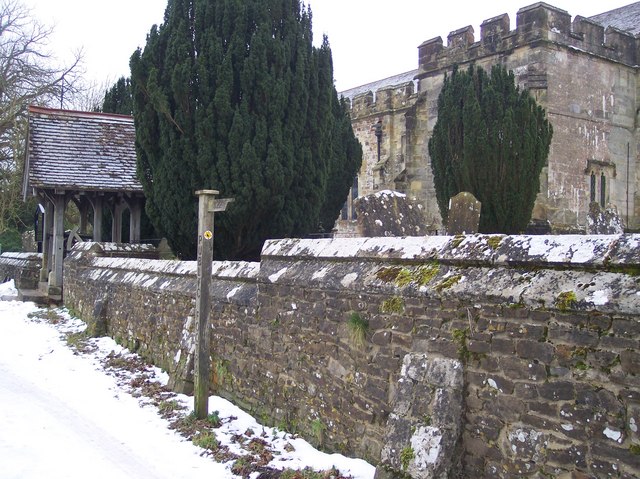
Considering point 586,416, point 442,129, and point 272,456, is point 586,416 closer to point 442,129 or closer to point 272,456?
point 272,456

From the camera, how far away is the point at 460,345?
3533 millimetres

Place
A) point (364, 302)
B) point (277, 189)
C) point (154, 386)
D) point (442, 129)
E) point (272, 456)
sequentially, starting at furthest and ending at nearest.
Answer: point (442, 129) < point (277, 189) < point (154, 386) < point (272, 456) < point (364, 302)

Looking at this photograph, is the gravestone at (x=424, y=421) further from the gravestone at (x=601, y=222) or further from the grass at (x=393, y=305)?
the gravestone at (x=601, y=222)

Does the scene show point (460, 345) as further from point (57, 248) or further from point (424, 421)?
point (57, 248)

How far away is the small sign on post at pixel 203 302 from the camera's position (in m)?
5.86

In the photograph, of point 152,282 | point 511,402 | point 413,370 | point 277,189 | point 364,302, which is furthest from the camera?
point 277,189

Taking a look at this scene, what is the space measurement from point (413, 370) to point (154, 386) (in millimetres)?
4276

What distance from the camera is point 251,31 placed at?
11203 mm

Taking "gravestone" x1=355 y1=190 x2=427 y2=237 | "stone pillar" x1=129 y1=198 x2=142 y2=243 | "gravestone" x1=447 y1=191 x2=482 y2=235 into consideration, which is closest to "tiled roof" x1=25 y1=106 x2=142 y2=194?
"stone pillar" x1=129 y1=198 x2=142 y2=243

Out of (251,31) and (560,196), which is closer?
(251,31)

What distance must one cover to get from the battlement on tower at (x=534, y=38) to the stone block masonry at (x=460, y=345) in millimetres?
10881

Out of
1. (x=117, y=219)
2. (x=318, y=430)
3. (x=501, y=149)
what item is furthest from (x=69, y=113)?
(x=318, y=430)

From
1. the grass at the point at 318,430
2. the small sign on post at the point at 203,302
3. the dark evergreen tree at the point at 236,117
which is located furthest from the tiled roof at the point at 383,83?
the grass at the point at 318,430

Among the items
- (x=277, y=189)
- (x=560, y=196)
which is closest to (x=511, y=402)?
(x=277, y=189)
